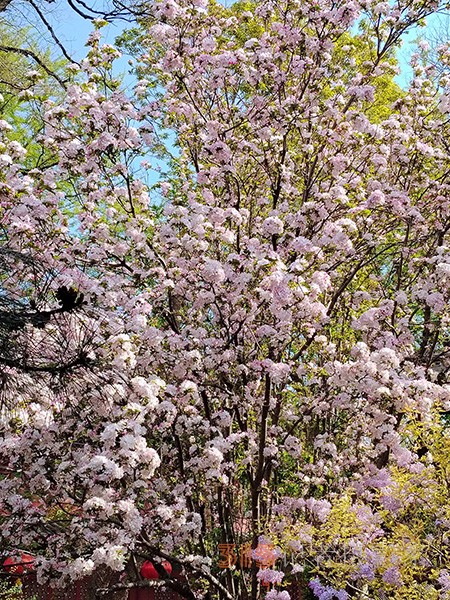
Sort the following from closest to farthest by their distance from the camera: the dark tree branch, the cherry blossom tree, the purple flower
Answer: the purple flower
the cherry blossom tree
the dark tree branch

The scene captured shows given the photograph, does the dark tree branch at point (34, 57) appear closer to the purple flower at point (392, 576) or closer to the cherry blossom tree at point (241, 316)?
the cherry blossom tree at point (241, 316)

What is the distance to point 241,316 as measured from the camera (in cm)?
543

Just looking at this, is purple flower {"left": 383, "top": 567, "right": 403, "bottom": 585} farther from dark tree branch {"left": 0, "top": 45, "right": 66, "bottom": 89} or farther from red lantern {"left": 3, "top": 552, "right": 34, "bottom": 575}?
dark tree branch {"left": 0, "top": 45, "right": 66, "bottom": 89}

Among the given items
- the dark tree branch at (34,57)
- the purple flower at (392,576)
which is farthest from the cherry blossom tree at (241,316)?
the dark tree branch at (34,57)

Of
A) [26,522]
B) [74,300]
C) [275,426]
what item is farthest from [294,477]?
[74,300]

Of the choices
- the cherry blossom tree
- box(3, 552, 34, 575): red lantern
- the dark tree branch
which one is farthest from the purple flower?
the dark tree branch

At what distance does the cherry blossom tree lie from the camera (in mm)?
4559

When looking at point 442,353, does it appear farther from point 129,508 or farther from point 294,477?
point 129,508

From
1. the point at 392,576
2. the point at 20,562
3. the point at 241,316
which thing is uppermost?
the point at 241,316

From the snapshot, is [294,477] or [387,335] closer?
[387,335]

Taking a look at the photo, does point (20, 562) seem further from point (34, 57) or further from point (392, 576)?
point (34, 57)

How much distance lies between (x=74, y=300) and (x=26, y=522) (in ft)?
8.33

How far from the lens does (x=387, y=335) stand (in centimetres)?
593

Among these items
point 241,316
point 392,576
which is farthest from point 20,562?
point 392,576
